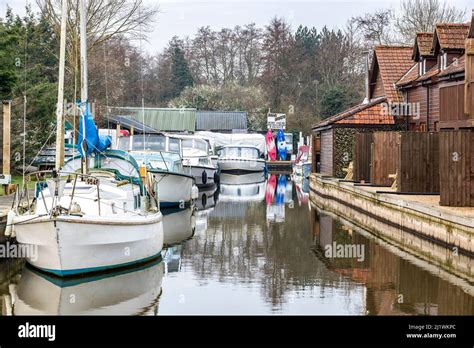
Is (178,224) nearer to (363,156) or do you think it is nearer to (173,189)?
(173,189)

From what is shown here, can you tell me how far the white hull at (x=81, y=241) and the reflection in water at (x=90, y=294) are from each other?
245mm

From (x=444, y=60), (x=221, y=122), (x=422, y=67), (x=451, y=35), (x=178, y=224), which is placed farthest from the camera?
(x=221, y=122)

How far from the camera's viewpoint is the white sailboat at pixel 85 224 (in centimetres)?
1523

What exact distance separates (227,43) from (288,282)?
77.6 meters

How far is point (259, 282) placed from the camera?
1620cm

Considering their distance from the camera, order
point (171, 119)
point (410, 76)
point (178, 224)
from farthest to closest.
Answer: point (171, 119), point (410, 76), point (178, 224)

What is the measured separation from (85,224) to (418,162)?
13.3 meters

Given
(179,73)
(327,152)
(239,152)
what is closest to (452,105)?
(327,152)

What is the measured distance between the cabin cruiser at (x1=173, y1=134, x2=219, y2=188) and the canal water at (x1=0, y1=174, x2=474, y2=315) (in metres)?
15.5

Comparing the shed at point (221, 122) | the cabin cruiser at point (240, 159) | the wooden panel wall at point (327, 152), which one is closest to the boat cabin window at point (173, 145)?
the wooden panel wall at point (327, 152)

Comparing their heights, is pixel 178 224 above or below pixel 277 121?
below

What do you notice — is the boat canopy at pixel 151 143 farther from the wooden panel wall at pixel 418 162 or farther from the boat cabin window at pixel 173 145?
the wooden panel wall at pixel 418 162

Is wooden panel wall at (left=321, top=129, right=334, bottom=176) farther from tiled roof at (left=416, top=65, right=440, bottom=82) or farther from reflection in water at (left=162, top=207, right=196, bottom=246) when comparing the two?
reflection in water at (left=162, top=207, right=196, bottom=246)

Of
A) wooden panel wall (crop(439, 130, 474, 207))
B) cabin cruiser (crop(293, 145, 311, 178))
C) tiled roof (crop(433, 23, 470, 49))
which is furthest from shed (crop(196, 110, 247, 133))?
wooden panel wall (crop(439, 130, 474, 207))
